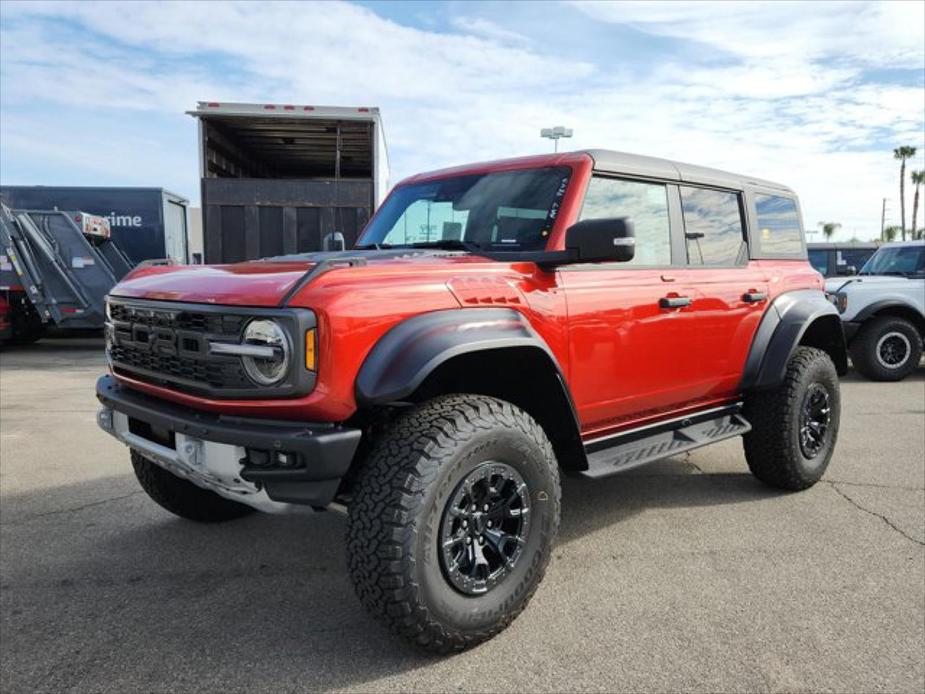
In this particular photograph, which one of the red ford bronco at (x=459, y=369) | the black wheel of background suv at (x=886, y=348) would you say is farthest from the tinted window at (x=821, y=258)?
the red ford bronco at (x=459, y=369)

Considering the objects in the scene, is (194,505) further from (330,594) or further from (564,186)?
(564,186)

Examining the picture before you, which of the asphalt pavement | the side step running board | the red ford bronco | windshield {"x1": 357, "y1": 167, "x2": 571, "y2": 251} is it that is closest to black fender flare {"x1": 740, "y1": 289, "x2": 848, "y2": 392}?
the red ford bronco

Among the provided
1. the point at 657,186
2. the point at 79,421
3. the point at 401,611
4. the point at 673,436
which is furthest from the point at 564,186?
the point at 79,421

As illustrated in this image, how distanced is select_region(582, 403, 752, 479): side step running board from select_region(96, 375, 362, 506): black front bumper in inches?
49.0

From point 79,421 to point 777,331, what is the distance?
584 centimetres

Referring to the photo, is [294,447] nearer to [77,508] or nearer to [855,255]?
[77,508]

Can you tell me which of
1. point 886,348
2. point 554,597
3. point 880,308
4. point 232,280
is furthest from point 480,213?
point 886,348

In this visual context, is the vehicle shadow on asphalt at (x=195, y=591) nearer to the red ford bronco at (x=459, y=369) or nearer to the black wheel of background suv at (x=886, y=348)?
the red ford bronco at (x=459, y=369)

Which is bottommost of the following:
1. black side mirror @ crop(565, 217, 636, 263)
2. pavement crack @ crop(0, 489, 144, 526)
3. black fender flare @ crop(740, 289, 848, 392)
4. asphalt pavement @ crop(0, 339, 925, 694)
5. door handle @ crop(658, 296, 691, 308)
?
asphalt pavement @ crop(0, 339, 925, 694)

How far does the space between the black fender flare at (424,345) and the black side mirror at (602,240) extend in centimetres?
41

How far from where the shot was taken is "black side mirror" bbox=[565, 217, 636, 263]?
2721mm

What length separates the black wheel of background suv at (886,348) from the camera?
28.9 ft

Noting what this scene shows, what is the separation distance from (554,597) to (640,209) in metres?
1.97

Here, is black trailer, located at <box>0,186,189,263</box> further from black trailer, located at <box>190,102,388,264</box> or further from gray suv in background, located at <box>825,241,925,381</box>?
gray suv in background, located at <box>825,241,925,381</box>
